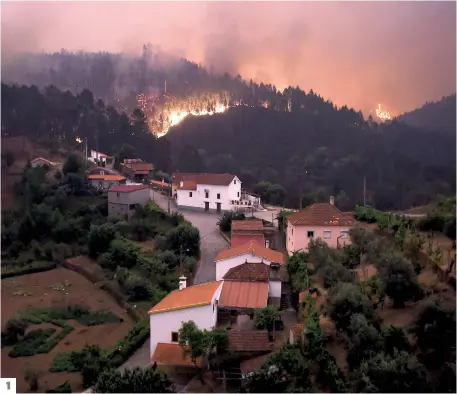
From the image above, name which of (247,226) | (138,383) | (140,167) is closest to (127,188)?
(140,167)

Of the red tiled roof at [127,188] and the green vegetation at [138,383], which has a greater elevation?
the red tiled roof at [127,188]

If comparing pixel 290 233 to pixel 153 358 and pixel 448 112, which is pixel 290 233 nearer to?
pixel 153 358

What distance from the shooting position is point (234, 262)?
28.0 feet

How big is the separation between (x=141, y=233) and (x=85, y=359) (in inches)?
295

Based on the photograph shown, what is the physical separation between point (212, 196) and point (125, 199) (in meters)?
2.75

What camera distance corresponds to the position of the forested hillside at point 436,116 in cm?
1535

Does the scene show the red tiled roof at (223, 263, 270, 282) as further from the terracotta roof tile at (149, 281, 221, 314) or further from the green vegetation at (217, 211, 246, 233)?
the green vegetation at (217, 211, 246, 233)

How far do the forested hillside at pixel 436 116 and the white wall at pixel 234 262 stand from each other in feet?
26.0

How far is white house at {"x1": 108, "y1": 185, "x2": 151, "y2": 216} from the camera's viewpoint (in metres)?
15.3

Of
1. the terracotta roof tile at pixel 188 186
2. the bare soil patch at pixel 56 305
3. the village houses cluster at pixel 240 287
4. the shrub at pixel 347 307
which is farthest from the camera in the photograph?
the terracotta roof tile at pixel 188 186

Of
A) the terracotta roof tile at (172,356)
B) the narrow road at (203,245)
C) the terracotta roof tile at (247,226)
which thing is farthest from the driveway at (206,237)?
the terracotta roof tile at (172,356)

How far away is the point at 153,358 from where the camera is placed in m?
5.73

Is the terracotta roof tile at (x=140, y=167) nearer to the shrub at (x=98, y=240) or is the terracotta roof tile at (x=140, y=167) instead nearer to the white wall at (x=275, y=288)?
the shrub at (x=98, y=240)

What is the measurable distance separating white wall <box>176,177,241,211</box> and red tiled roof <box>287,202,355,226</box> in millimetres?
5983
